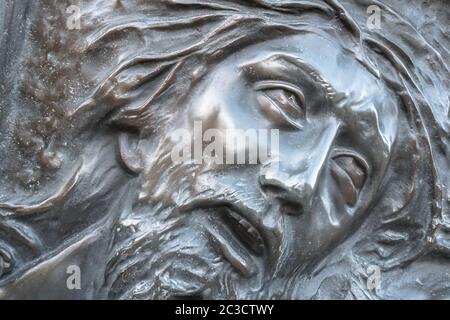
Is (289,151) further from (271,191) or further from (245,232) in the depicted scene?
(245,232)

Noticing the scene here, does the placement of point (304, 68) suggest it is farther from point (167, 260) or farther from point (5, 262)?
point (5, 262)

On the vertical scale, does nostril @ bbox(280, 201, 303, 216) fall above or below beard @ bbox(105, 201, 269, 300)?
above

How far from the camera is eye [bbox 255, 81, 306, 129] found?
1.48 m

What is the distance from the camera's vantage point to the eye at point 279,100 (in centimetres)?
148

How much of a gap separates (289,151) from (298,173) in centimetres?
5

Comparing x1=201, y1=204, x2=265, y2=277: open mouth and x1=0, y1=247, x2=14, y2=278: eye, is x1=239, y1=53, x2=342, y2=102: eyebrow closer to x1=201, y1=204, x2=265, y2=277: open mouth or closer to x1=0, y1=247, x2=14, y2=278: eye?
x1=201, y1=204, x2=265, y2=277: open mouth

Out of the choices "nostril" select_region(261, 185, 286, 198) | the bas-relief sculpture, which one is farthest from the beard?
"nostril" select_region(261, 185, 286, 198)

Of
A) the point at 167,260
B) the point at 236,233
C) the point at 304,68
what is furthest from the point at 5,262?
the point at 304,68

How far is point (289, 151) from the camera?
149 centimetres

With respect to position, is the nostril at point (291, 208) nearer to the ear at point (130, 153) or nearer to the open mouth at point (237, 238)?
the open mouth at point (237, 238)

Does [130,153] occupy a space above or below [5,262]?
above

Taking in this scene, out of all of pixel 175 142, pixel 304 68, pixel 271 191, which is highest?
pixel 304 68

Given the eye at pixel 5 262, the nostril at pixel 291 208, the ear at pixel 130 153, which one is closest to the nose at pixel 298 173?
the nostril at pixel 291 208
